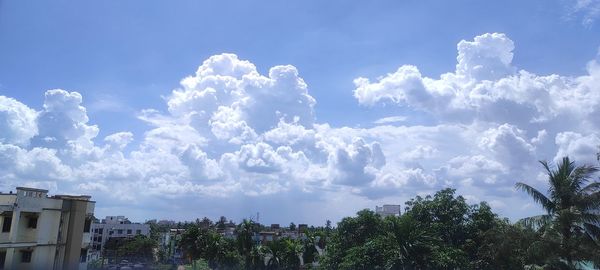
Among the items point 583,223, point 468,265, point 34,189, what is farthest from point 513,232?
point 34,189

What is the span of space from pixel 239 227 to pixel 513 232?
74.3ft

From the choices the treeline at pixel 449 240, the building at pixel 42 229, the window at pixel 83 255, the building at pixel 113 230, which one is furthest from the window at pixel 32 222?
the building at pixel 113 230

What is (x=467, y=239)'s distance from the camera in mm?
25312

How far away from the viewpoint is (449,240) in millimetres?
25625

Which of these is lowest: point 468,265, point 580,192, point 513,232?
point 468,265

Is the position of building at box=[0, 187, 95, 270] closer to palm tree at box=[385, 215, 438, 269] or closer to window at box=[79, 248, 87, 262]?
window at box=[79, 248, 87, 262]

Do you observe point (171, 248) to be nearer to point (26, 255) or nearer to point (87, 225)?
point (87, 225)

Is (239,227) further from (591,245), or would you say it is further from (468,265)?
(591,245)

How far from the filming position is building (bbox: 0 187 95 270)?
21641 mm

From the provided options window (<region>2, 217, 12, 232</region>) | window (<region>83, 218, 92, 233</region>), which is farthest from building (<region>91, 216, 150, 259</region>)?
window (<region>2, 217, 12, 232</region>)

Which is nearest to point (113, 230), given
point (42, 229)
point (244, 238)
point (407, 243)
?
point (244, 238)

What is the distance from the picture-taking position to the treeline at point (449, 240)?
16.2 metres

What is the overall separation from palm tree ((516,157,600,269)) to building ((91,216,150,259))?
63.8 meters

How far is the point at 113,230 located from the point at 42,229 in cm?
5831
